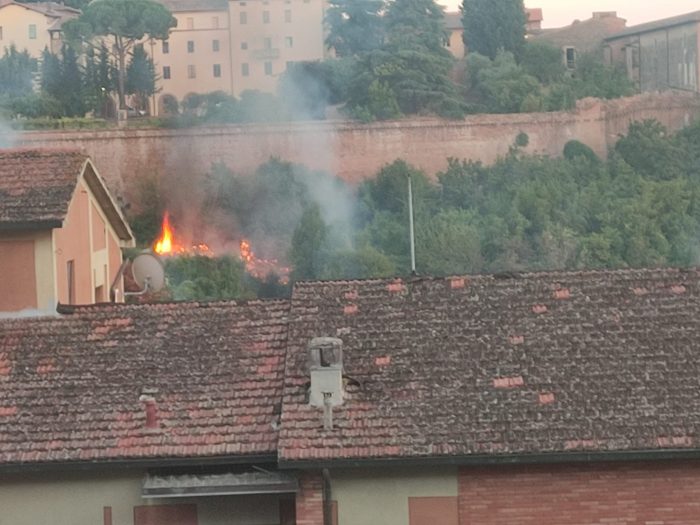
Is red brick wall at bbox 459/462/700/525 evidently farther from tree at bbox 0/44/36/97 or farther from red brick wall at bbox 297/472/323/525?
tree at bbox 0/44/36/97

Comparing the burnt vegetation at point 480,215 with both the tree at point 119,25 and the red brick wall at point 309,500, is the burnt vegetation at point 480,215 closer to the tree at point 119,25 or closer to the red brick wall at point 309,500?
the tree at point 119,25

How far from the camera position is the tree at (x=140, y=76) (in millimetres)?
A: 46750

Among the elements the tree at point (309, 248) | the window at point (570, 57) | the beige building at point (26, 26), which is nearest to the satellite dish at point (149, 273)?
the tree at point (309, 248)

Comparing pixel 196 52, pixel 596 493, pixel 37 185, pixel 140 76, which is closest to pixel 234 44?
pixel 196 52

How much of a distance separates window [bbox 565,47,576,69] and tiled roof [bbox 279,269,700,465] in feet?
147

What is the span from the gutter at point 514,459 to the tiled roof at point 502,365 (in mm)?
26

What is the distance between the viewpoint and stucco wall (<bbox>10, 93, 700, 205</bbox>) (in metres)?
42.7

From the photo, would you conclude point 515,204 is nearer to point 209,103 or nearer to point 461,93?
point 461,93

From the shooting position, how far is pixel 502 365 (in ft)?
25.6

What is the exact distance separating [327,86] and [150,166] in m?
6.57

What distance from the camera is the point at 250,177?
42469 millimetres

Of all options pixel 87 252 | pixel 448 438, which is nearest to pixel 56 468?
pixel 448 438

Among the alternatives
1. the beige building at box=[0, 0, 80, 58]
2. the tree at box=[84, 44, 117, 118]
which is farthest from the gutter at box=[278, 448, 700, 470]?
the beige building at box=[0, 0, 80, 58]

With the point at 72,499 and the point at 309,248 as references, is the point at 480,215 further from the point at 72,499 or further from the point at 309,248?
the point at 72,499
